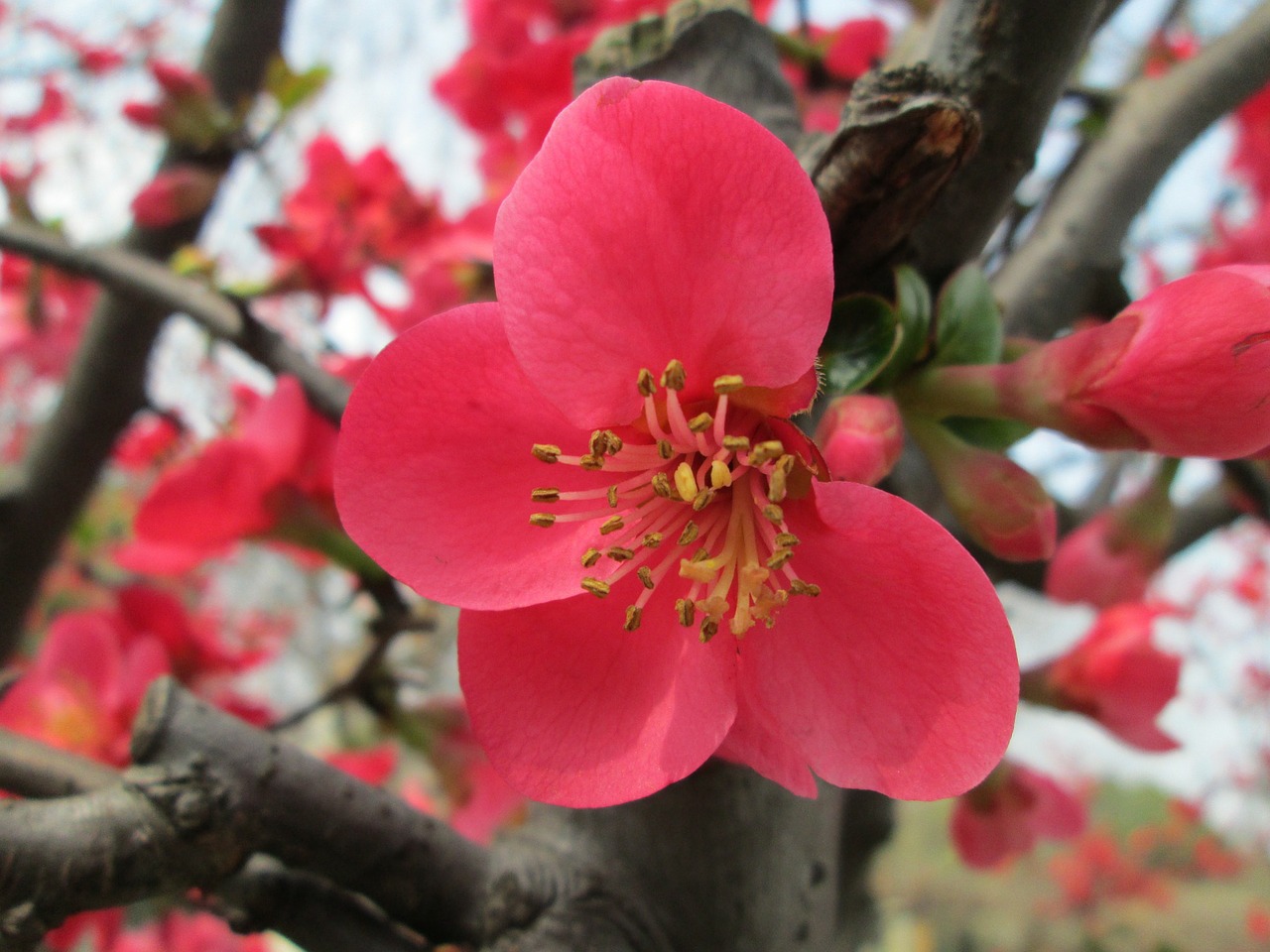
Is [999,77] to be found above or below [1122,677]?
above

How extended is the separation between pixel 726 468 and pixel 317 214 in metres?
1.11

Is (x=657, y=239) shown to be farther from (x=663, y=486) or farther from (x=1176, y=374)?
(x=1176, y=374)

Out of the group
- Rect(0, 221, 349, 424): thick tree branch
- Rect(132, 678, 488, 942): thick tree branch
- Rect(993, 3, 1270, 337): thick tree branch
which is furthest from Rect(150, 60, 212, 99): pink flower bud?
Rect(993, 3, 1270, 337): thick tree branch

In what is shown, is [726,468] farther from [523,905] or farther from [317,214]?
[317,214]

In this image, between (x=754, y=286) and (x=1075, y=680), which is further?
(x=1075, y=680)

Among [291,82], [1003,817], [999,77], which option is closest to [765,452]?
[999,77]

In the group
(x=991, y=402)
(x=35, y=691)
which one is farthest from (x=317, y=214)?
(x=991, y=402)

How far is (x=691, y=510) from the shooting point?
0.50 meters

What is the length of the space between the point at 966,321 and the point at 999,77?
13cm

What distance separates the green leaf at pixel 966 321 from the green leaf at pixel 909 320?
0.03 ft

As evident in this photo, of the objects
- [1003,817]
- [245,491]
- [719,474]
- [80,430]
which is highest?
[719,474]

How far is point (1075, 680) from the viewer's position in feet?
2.60

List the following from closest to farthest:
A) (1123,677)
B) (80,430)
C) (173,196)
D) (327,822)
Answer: (327,822)
(1123,677)
(173,196)
(80,430)

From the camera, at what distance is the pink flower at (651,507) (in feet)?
1.25
